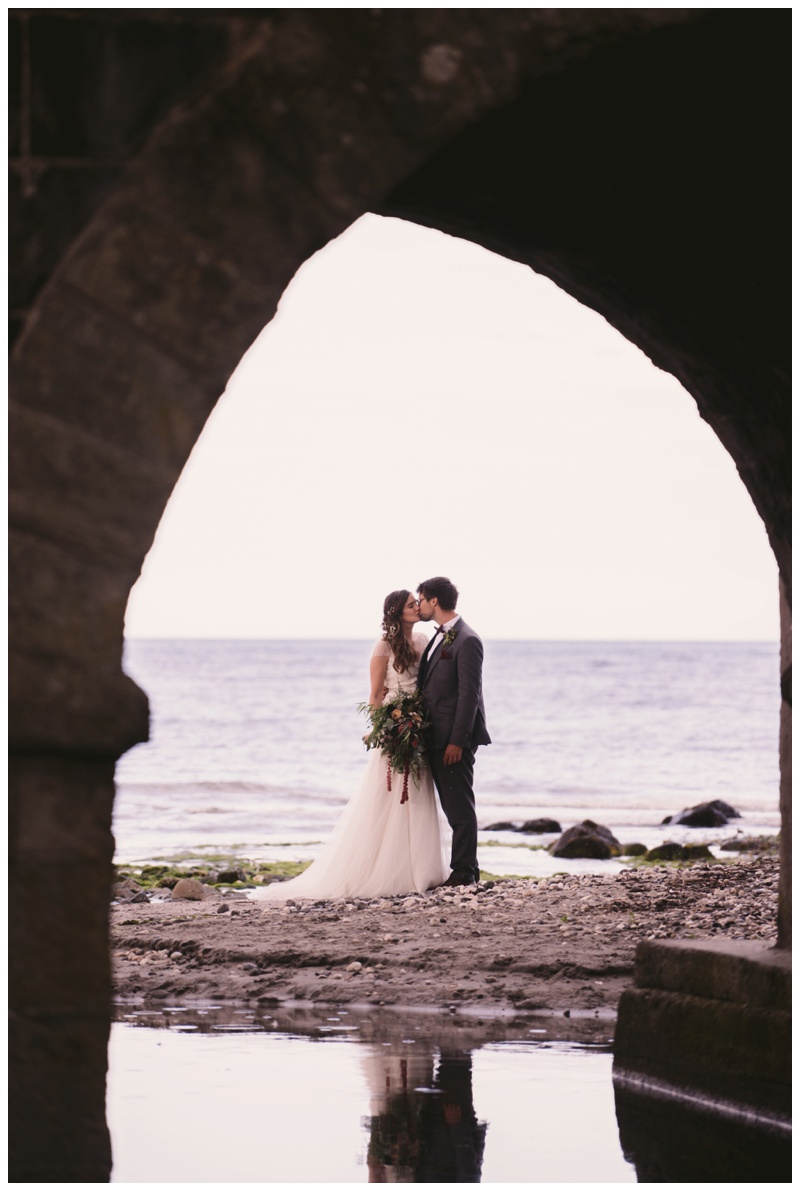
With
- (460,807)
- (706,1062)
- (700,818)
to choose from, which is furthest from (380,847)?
(700,818)

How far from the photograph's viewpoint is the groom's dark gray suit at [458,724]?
9.54 metres

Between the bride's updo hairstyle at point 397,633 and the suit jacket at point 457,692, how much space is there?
0.71 feet

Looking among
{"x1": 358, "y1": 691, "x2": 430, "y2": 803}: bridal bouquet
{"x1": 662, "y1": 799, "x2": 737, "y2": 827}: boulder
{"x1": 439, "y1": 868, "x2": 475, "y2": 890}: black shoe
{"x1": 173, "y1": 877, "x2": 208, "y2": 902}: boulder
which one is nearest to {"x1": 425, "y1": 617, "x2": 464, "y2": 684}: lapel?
{"x1": 358, "y1": 691, "x2": 430, "y2": 803}: bridal bouquet

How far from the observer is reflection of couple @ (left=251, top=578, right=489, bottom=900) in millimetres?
9617

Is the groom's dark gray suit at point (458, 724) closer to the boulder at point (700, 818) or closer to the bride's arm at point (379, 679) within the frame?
the bride's arm at point (379, 679)

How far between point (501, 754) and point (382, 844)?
1118 inches

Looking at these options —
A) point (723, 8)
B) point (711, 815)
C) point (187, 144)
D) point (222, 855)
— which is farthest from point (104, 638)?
point (711, 815)

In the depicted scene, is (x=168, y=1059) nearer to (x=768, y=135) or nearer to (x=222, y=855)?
(x=768, y=135)

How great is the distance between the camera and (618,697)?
5878 cm

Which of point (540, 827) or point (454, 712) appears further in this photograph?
point (540, 827)

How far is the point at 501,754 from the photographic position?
125 feet

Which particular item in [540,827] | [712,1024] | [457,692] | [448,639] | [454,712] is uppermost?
[448,639]

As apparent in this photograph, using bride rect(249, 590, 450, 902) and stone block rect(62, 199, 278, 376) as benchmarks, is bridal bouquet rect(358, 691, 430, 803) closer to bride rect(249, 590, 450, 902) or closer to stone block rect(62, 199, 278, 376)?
bride rect(249, 590, 450, 902)

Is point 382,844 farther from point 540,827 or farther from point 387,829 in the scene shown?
point 540,827
